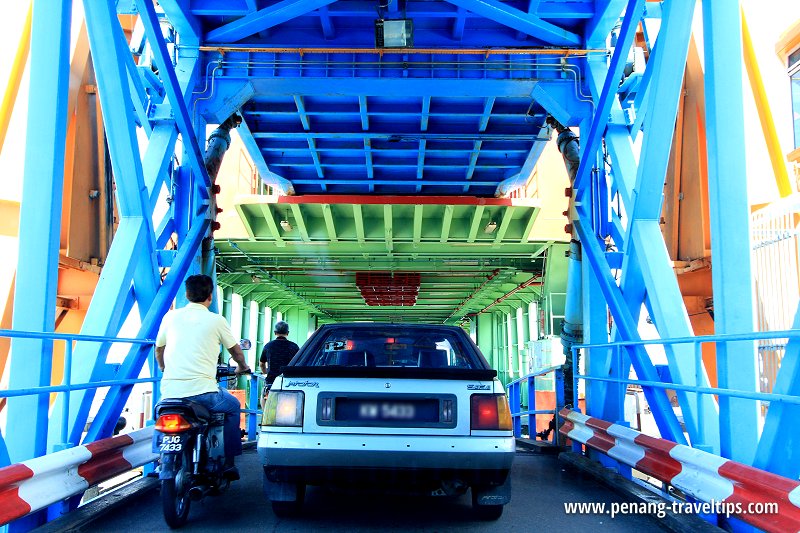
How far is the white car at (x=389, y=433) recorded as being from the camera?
4270 millimetres

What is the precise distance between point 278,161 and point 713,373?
9568 mm

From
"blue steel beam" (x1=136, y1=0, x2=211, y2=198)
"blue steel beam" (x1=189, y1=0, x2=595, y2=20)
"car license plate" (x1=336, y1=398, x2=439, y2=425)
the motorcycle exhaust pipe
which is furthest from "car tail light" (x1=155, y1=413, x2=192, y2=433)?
"blue steel beam" (x1=189, y1=0, x2=595, y2=20)

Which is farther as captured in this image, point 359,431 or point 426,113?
point 426,113

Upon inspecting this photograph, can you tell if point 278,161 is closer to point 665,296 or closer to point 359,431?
point 665,296

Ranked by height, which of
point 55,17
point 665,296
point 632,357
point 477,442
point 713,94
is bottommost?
point 477,442

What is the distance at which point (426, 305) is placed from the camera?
3344 centimetres

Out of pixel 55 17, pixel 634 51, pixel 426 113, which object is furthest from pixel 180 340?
pixel 634 51

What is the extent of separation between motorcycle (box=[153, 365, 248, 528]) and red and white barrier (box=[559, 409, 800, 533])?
324cm

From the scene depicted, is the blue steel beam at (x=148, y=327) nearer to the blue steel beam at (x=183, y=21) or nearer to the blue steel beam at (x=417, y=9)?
the blue steel beam at (x=183, y=21)

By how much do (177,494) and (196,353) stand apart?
3.05 ft

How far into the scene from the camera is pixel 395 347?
6133mm

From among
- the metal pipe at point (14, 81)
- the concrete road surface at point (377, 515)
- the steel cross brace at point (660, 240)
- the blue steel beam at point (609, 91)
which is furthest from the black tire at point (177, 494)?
the metal pipe at point (14, 81)

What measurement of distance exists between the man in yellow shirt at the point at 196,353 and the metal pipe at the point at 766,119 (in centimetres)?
936

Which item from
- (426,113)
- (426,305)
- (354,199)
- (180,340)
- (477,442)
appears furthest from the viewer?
(426,305)
